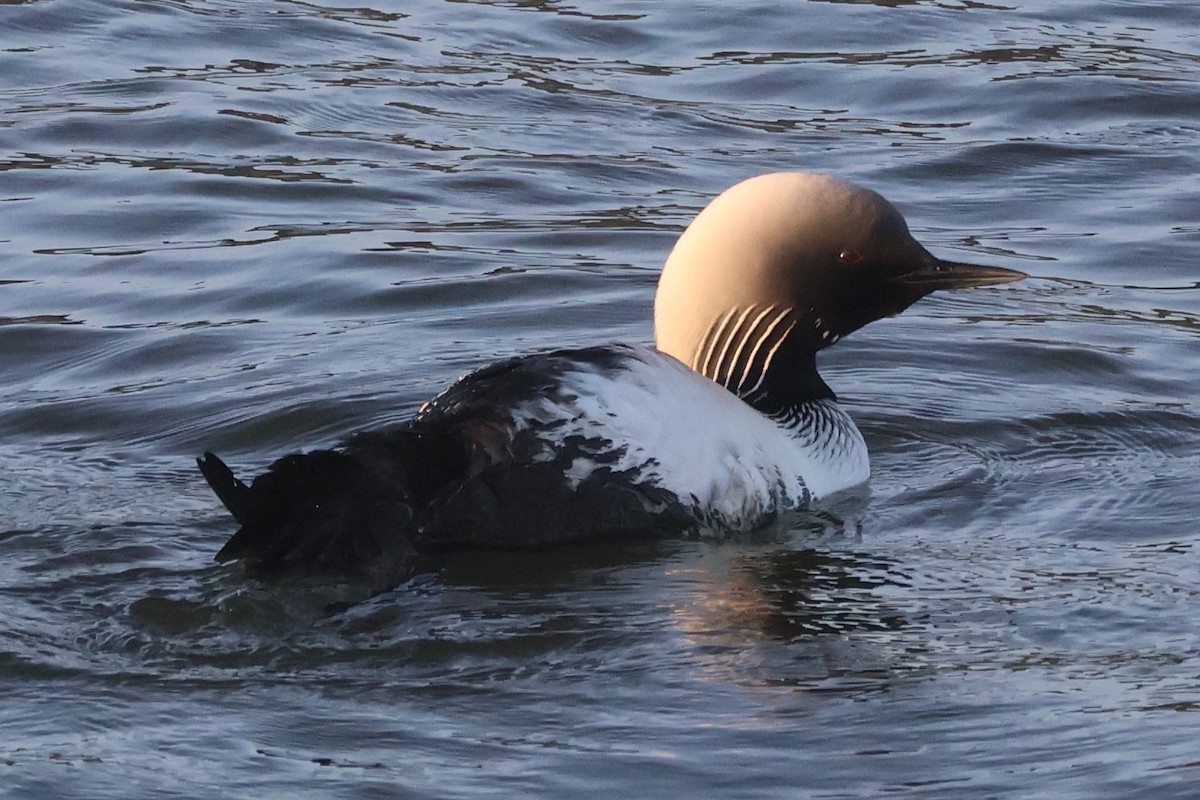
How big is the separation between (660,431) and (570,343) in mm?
2077

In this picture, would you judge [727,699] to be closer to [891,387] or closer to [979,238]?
[891,387]

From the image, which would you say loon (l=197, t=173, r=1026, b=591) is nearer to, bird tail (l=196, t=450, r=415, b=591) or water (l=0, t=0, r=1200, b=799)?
bird tail (l=196, t=450, r=415, b=591)

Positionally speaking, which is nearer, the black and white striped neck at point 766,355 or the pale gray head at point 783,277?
the pale gray head at point 783,277

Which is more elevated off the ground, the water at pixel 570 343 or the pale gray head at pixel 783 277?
the pale gray head at pixel 783 277

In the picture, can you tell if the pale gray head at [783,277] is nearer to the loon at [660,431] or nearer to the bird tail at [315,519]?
the loon at [660,431]

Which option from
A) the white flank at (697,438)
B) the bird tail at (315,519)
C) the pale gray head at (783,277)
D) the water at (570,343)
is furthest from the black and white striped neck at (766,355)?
the bird tail at (315,519)

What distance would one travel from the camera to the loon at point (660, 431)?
491cm

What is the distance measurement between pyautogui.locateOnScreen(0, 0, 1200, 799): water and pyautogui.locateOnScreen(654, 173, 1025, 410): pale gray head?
1.62 ft

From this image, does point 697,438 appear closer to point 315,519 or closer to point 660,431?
point 660,431

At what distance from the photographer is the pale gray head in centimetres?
577

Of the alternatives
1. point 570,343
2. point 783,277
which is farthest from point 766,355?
point 570,343

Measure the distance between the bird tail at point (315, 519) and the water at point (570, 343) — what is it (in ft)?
0.27

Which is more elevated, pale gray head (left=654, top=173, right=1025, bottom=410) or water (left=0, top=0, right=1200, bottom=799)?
pale gray head (left=654, top=173, right=1025, bottom=410)

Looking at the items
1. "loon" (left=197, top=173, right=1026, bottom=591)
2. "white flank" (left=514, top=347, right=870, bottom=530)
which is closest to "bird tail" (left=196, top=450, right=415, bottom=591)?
"loon" (left=197, top=173, right=1026, bottom=591)
